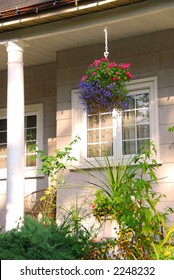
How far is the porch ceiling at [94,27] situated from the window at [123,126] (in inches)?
32.9

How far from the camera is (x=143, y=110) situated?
368 inches

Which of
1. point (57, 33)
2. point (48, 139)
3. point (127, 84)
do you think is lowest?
point (48, 139)

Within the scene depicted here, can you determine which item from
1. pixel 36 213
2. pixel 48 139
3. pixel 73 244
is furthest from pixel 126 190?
pixel 48 139

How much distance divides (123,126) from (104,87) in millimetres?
2114

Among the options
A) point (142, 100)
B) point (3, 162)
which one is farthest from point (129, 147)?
point (3, 162)

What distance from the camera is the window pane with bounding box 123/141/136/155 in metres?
9.38

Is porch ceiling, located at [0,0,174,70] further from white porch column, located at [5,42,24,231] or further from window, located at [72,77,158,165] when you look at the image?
window, located at [72,77,158,165]

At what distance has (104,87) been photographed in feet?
24.7

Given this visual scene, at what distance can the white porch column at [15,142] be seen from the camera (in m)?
8.50

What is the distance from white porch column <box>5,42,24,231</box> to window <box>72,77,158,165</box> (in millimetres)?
1286

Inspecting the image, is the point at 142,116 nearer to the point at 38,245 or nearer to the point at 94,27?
the point at 94,27

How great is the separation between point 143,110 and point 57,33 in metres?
1.91
